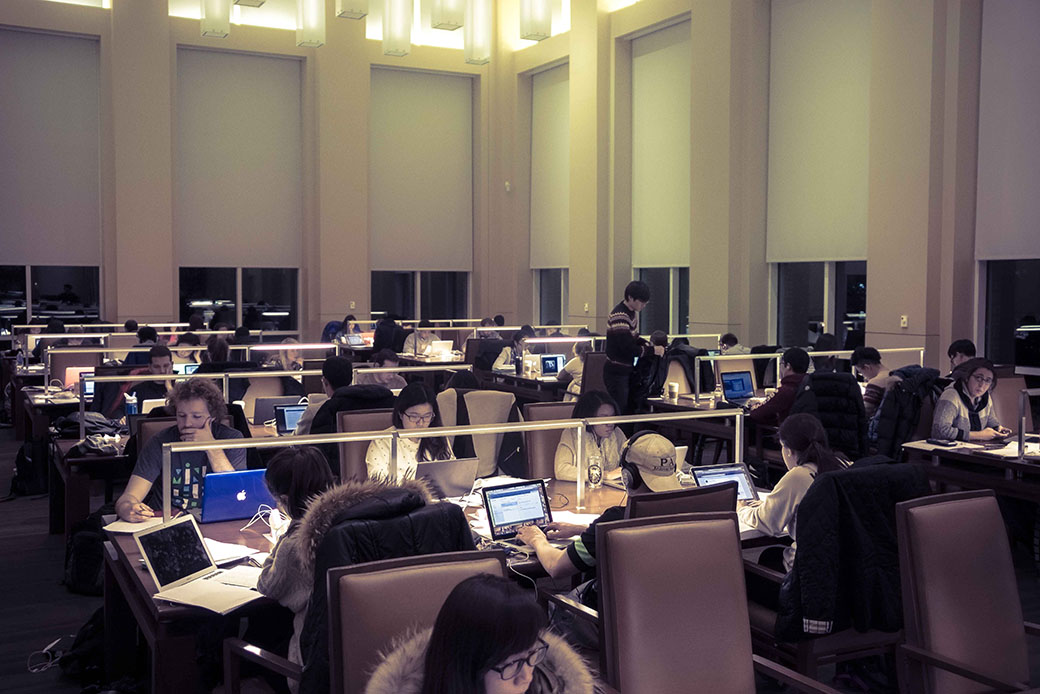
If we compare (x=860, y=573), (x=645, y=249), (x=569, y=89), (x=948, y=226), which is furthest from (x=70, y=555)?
(x=569, y=89)

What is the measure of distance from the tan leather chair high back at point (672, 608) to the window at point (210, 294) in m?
13.4

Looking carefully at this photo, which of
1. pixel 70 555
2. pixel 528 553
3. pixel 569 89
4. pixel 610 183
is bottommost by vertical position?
pixel 70 555

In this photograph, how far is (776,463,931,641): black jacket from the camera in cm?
329

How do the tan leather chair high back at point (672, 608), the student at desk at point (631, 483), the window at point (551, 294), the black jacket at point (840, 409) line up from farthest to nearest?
the window at point (551, 294)
the black jacket at point (840, 409)
the student at desk at point (631, 483)
the tan leather chair high back at point (672, 608)

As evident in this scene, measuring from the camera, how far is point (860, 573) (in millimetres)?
3344

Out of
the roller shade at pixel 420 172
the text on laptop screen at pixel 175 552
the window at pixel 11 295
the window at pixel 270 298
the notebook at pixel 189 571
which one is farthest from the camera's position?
the roller shade at pixel 420 172

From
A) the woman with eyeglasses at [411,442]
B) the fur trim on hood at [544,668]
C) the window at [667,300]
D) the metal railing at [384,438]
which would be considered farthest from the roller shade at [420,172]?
the fur trim on hood at [544,668]

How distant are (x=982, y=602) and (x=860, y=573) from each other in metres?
0.48

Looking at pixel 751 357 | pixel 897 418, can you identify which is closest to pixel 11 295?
pixel 751 357

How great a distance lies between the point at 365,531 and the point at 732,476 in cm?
244

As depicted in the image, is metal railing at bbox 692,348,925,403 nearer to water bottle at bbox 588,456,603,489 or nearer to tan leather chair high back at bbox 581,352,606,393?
tan leather chair high back at bbox 581,352,606,393

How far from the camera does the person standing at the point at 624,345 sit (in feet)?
25.0

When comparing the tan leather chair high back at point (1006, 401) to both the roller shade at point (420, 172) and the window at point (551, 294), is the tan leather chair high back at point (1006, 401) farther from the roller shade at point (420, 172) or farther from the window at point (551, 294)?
the roller shade at point (420, 172)

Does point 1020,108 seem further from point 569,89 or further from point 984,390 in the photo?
point 569,89
